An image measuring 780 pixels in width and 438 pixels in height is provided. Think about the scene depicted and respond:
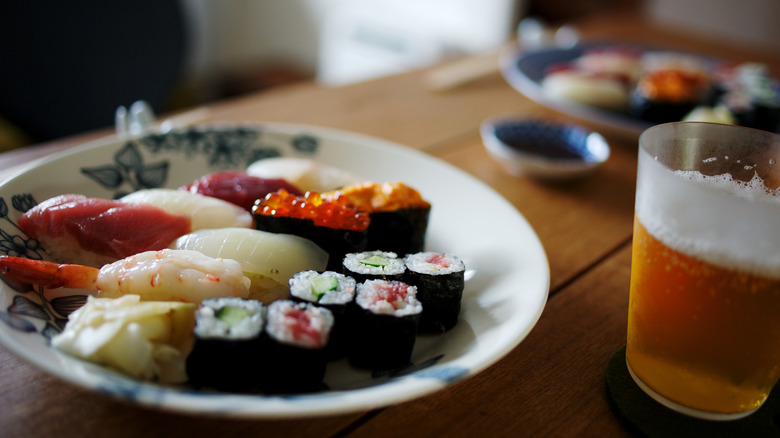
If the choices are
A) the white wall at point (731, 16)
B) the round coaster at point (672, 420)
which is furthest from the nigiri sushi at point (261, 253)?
Answer: the white wall at point (731, 16)

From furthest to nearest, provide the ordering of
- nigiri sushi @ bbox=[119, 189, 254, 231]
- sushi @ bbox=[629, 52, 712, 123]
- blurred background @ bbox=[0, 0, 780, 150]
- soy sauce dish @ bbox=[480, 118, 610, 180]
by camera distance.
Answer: blurred background @ bbox=[0, 0, 780, 150] → sushi @ bbox=[629, 52, 712, 123] → soy sauce dish @ bbox=[480, 118, 610, 180] → nigiri sushi @ bbox=[119, 189, 254, 231]

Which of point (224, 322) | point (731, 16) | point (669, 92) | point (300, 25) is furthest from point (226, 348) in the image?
point (731, 16)

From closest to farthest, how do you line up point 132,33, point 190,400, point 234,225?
point 190,400 < point 234,225 < point 132,33

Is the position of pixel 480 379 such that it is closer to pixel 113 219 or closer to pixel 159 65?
pixel 113 219

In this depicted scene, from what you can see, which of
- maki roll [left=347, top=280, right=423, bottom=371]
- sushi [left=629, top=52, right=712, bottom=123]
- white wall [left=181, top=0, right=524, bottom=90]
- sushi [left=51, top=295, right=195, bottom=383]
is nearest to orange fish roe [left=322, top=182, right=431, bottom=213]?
maki roll [left=347, top=280, right=423, bottom=371]

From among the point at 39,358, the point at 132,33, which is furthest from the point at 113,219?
the point at 132,33

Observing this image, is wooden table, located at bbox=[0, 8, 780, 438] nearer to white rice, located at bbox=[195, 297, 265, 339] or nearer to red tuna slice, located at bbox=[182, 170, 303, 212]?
white rice, located at bbox=[195, 297, 265, 339]

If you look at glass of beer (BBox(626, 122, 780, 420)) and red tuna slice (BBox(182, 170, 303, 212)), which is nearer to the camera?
glass of beer (BBox(626, 122, 780, 420))

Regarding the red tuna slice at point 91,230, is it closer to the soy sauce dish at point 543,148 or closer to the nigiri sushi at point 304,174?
the nigiri sushi at point 304,174
